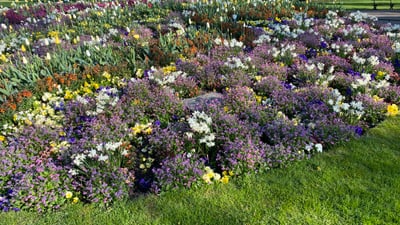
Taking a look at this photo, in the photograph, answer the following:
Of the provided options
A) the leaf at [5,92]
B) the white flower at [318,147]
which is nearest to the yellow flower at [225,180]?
the white flower at [318,147]

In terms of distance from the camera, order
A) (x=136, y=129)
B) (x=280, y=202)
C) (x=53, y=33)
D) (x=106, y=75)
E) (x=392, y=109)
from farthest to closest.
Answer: (x=53, y=33) → (x=106, y=75) → (x=392, y=109) → (x=136, y=129) → (x=280, y=202)

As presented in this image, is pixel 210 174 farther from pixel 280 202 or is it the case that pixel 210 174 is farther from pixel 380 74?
pixel 380 74

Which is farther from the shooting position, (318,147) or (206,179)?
(318,147)

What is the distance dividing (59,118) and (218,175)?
278 centimetres

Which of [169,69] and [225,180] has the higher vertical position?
[169,69]

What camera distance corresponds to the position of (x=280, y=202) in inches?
158

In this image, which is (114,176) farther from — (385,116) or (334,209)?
(385,116)

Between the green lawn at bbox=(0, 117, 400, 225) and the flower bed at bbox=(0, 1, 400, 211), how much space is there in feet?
0.51

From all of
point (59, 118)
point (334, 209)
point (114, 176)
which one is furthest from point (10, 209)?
point (334, 209)

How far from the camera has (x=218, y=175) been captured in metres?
4.30

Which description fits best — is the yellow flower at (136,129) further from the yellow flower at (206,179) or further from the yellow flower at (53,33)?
the yellow flower at (53,33)

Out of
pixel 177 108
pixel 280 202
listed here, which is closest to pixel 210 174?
pixel 280 202

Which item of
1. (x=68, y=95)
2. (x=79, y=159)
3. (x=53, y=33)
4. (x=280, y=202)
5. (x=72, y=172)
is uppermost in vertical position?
(x=53, y=33)

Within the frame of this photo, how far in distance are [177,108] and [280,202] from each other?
2345 mm
